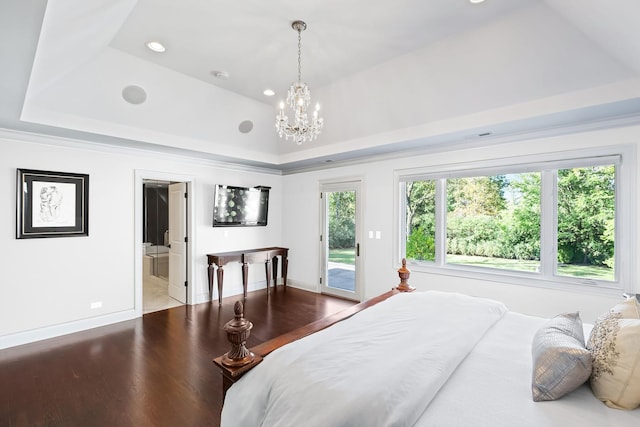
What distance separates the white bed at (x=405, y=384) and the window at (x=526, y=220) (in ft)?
7.17

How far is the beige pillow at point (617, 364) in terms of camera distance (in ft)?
3.97

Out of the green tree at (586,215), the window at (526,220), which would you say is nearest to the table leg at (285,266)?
the window at (526,220)

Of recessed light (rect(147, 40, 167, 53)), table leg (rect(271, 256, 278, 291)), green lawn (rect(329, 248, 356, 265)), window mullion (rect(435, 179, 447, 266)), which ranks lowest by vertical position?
table leg (rect(271, 256, 278, 291))

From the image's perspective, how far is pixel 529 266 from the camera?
3.73 meters

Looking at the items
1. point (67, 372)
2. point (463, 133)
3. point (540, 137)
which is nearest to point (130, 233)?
point (67, 372)

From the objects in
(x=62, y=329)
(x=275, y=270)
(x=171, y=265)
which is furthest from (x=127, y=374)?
(x=275, y=270)

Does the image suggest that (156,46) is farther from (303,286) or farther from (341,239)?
(303,286)

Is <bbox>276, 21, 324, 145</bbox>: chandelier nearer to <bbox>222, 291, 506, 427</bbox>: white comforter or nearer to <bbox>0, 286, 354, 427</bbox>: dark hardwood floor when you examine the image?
<bbox>222, 291, 506, 427</bbox>: white comforter

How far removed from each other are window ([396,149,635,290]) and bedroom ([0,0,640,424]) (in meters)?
0.13

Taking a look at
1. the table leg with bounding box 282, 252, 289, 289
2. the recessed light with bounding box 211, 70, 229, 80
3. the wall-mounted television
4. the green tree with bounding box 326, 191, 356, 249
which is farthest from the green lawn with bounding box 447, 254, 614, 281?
the recessed light with bounding box 211, 70, 229, 80

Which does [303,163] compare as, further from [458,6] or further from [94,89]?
[458,6]

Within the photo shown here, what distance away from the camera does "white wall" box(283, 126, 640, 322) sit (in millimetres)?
3303

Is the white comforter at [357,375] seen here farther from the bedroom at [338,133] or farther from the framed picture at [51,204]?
the framed picture at [51,204]

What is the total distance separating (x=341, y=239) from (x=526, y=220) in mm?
2863
